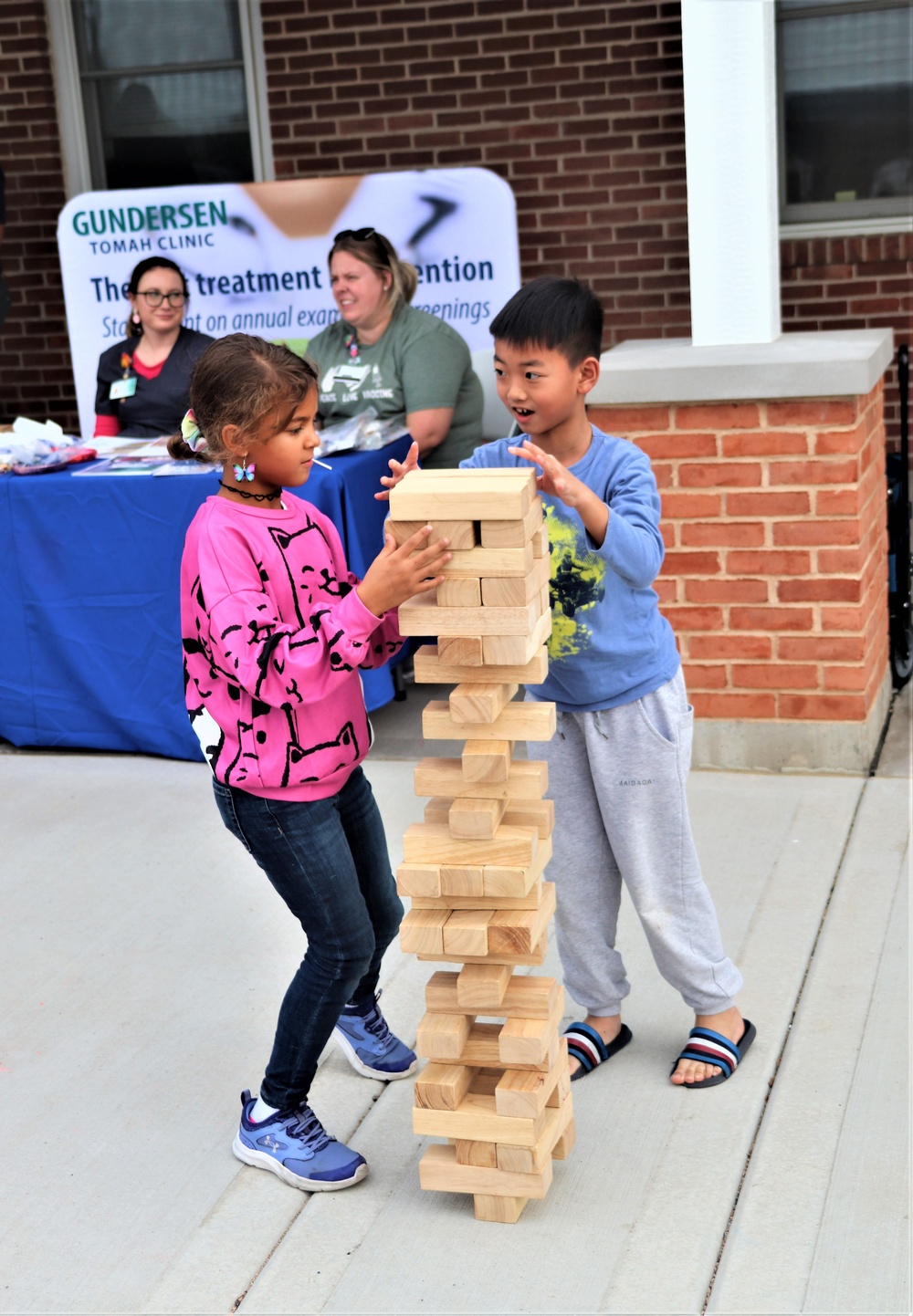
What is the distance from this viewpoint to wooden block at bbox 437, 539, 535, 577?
2.15 meters

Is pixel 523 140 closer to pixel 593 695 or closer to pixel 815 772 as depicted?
pixel 815 772

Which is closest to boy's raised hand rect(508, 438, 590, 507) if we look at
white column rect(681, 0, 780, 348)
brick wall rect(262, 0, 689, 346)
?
white column rect(681, 0, 780, 348)

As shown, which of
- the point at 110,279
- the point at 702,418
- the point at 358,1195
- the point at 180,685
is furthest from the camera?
the point at 110,279

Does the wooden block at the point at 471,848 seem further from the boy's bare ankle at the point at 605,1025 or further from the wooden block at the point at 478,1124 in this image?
the boy's bare ankle at the point at 605,1025

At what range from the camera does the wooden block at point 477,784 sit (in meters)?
2.33

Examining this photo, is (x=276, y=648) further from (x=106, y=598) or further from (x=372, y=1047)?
(x=106, y=598)

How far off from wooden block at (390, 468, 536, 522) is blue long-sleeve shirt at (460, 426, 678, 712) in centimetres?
34

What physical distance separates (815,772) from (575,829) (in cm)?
177

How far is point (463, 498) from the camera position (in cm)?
212

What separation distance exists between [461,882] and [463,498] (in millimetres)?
636

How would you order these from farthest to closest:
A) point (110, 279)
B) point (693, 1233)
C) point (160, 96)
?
point (160, 96)
point (110, 279)
point (693, 1233)

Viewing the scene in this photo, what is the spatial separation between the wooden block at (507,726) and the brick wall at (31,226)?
6.99 m

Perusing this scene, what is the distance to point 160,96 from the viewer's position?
823cm

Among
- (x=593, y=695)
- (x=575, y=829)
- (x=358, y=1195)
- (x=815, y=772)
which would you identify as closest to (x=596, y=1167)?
(x=358, y=1195)
